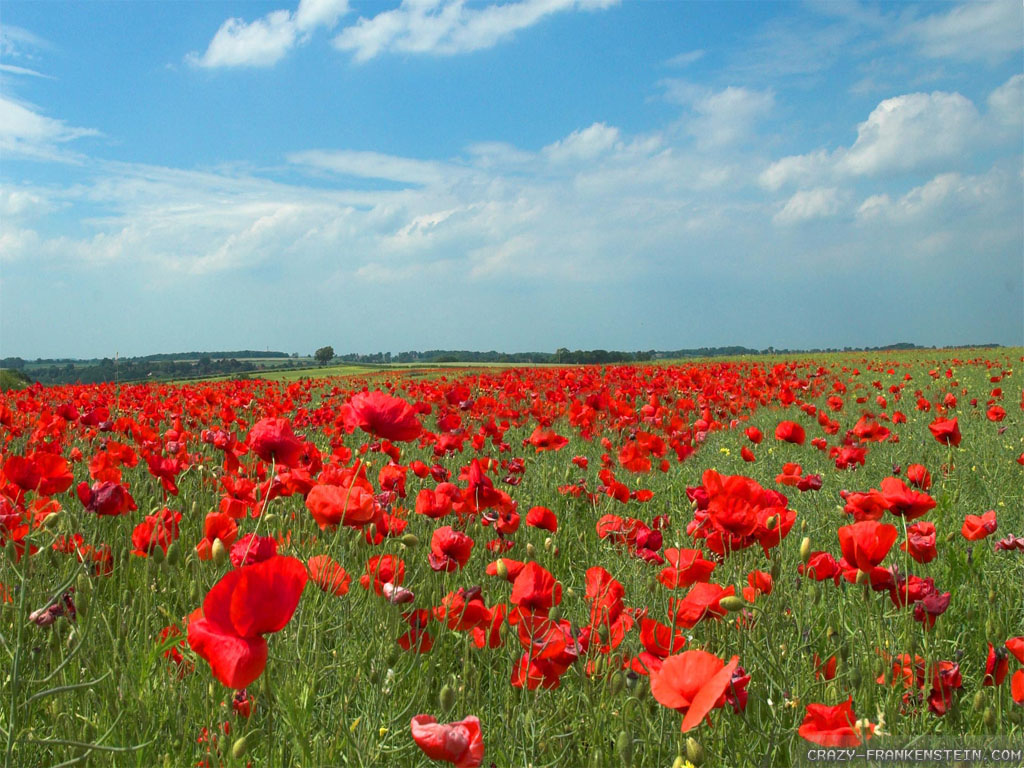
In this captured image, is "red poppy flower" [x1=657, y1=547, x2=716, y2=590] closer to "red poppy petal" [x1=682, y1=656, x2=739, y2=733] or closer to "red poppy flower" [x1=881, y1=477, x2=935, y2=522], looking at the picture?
"red poppy flower" [x1=881, y1=477, x2=935, y2=522]

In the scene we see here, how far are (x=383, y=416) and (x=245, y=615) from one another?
101 cm

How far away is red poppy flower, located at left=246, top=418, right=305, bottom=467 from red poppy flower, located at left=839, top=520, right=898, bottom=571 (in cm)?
139

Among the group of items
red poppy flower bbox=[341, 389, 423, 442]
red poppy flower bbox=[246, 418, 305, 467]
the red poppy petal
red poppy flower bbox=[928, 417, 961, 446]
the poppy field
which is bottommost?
the poppy field

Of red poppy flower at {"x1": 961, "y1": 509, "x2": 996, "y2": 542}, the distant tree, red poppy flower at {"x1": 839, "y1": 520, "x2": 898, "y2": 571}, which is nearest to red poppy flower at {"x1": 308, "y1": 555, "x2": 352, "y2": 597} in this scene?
red poppy flower at {"x1": 839, "y1": 520, "x2": 898, "y2": 571}

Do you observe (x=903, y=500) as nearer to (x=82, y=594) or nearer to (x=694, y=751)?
(x=694, y=751)

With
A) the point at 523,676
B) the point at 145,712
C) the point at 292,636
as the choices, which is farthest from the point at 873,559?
the point at 145,712

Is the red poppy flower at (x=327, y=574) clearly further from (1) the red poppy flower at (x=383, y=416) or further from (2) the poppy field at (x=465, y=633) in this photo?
(1) the red poppy flower at (x=383, y=416)

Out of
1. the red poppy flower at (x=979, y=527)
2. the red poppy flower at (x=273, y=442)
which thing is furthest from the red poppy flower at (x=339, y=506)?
the red poppy flower at (x=979, y=527)

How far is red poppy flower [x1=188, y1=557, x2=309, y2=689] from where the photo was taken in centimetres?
98

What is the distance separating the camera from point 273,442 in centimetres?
199

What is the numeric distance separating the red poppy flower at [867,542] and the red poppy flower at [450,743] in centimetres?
104

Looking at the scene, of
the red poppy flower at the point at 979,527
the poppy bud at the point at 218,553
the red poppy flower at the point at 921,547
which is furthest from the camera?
the red poppy flower at the point at 979,527

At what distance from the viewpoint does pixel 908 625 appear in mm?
1833

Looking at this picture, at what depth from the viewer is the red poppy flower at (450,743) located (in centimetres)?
96
